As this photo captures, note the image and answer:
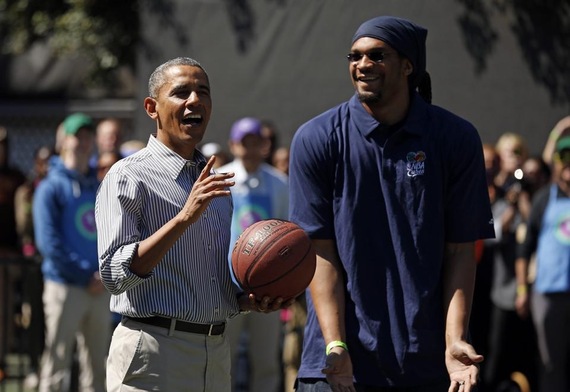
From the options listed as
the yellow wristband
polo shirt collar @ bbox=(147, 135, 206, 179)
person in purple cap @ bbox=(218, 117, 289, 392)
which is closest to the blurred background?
person in purple cap @ bbox=(218, 117, 289, 392)

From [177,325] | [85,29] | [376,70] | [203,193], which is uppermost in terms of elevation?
[85,29]

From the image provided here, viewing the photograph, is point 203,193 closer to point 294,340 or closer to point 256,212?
point 256,212

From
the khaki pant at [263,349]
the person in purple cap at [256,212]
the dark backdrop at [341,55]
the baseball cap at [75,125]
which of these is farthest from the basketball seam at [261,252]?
the dark backdrop at [341,55]

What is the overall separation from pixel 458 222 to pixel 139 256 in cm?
150

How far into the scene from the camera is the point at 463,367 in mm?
5289

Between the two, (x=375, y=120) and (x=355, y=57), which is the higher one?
(x=355, y=57)

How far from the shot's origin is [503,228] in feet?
35.9

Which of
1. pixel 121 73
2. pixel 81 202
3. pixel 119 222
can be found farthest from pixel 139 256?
pixel 121 73

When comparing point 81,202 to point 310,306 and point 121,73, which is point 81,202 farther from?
point 121,73

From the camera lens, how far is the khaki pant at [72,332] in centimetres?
1024

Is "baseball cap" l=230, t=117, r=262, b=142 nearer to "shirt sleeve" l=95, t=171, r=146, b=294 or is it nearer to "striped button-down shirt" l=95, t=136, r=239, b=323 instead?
"striped button-down shirt" l=95, t=136, r=239, b=323

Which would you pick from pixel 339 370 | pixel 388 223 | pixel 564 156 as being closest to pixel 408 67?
pixel 388 223

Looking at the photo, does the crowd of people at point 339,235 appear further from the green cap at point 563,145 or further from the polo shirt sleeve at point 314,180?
the green cap at point 563,145

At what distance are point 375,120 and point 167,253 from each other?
45.2 inches
